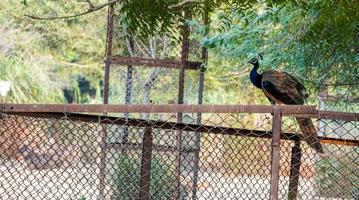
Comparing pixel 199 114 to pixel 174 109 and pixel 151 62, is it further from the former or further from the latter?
pixel 174 109

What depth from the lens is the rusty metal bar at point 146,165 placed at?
337cm

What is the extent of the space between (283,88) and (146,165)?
1.22 meters

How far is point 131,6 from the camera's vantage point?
11.9 ft

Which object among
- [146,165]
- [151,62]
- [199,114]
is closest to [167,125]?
[146,165]

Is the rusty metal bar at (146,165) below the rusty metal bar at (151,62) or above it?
below

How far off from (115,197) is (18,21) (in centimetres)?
972

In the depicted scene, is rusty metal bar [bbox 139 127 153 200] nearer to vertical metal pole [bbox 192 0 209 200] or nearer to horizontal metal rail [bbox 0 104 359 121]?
horizontal metal rail [bbox 0 104 359 121]

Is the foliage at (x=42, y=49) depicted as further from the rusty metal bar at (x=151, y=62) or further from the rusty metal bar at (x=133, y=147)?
the rusty metal bar at (x=133, y=147)

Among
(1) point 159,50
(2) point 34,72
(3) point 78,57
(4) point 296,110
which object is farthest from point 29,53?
(4) point 296,110

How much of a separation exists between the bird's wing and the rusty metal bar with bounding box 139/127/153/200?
1.21 m

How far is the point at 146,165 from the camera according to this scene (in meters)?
3.42

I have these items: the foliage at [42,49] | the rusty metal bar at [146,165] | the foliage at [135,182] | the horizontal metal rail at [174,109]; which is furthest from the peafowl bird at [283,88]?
the foliage at [42,49]

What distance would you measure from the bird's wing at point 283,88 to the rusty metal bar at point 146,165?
1.21 meters

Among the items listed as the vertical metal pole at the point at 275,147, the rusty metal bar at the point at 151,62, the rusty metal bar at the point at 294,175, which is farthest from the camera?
the rusty metal bar at the point at 151,62
